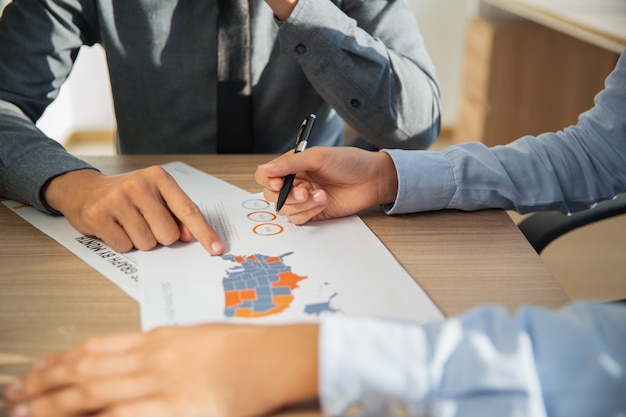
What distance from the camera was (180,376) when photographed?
1.67 feet

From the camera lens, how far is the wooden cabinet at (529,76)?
110 inches

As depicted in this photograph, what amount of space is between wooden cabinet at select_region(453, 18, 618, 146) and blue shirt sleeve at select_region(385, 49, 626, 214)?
200cm

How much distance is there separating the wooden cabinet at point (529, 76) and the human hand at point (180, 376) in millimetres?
2542

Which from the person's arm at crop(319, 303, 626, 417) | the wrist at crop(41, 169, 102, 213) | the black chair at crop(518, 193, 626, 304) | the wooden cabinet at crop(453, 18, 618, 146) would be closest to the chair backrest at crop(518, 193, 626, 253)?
the black chair at crop(518, 193, 626, 304)

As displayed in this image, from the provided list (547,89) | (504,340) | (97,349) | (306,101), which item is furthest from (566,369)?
(547,89)

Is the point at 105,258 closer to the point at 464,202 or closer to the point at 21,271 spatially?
the point at 21,271

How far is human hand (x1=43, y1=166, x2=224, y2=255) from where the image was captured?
0.76m

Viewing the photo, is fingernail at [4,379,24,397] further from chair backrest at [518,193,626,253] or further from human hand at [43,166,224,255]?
chair backrest at [518,193,626,253]

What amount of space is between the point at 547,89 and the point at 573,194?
2.12 meters

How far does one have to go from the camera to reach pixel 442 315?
619 millimetres

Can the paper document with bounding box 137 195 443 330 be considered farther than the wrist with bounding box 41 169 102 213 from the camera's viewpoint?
No

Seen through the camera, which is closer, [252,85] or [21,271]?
[21,271]

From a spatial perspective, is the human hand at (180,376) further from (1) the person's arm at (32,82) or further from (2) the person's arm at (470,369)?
(1) the person's arm at (32,82)

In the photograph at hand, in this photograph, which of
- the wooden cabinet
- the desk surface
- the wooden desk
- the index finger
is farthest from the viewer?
the wooden cabinet
